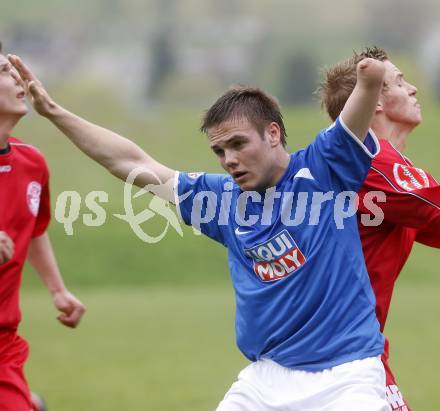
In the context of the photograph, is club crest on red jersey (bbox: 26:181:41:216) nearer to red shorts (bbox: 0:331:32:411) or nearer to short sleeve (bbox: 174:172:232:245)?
red shorts (bbox: 0:331:32:411)

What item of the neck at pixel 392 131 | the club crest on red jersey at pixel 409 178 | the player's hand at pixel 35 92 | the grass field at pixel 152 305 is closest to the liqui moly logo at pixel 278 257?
the club crest on red jersey at pixel 409 178

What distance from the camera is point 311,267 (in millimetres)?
4754

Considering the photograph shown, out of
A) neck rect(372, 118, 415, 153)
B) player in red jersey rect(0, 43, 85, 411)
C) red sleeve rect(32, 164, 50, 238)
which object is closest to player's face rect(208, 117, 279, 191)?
neck rect(372, 118, 415, 153)

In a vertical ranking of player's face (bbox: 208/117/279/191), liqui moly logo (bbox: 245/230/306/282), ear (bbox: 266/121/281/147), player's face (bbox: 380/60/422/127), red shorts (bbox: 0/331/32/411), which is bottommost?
red shorts (bbox: 0/331/32/411)

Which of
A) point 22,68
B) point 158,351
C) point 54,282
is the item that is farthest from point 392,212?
point 158,351

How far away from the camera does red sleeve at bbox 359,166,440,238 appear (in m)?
4.99

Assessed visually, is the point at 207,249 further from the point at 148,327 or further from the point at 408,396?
the point at 408,396

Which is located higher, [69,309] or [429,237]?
[429,237]

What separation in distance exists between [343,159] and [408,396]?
18.1ft

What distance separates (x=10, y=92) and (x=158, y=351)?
809cm

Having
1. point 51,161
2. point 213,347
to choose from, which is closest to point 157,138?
point 51,161

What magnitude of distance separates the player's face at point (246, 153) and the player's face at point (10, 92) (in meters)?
1.30

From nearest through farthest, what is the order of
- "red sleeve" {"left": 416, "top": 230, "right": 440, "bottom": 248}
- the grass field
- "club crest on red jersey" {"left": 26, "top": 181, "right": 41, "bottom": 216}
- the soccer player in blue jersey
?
the soccer player in blue jersey, "red sleeve" {"left": 416, "top": 230, "right": 440, "bottom": 248}, "club crest on red jersey" {"left": 26, "top": 181, "right": 41, "bottom": 216}, the grass field

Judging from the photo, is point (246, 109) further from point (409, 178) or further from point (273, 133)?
point (409, 178)
